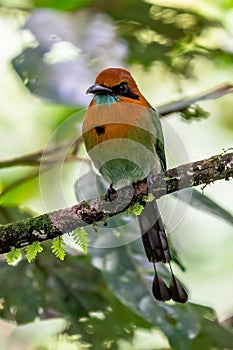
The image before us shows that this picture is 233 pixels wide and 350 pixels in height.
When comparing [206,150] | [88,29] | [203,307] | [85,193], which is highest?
[88,29]

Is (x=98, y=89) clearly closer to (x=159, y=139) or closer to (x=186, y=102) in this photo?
(x=159, y=139)

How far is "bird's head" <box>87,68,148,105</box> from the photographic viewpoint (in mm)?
2596

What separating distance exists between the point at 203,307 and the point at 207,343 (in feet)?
0.55

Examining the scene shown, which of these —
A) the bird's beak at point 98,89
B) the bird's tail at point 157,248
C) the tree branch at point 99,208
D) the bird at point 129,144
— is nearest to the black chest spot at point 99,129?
→ the bird at point 129,144

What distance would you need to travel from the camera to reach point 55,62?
3113 mm

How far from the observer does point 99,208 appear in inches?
83.5

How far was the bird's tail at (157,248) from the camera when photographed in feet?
8.47

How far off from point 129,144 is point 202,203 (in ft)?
0.99

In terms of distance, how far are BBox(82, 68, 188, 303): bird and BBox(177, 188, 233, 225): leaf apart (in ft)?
0.35

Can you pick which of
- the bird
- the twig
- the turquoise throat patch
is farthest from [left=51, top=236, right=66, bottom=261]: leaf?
the twig

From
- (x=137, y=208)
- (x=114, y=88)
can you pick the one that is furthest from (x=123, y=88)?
(x=137, y=208)

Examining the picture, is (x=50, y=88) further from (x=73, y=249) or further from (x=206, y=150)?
(x=206, y=150)

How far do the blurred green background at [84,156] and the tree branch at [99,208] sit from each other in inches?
19.2

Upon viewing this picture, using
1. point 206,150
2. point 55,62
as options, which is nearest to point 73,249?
point 55,62
